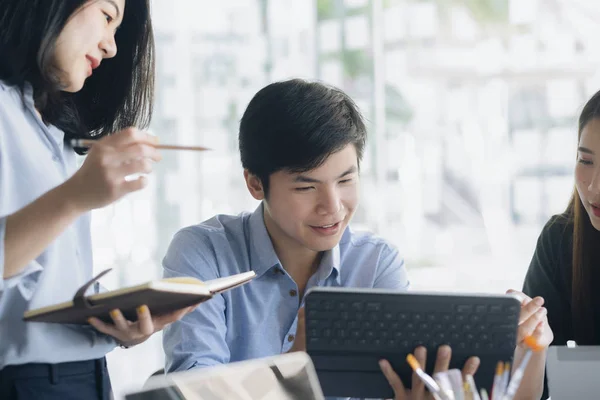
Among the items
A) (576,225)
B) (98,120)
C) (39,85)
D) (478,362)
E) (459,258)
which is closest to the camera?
(478,362)

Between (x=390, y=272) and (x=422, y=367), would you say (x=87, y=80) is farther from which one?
(x=422, y=367)

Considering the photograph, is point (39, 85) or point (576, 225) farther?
point (576, 225)

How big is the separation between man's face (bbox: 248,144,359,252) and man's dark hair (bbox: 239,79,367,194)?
22 millimetres

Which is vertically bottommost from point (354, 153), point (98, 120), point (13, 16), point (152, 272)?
point (152, 272)

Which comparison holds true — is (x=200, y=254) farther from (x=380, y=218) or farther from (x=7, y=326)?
(x=380, y=218)

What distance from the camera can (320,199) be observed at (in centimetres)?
163

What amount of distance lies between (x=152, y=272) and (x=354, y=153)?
2.55 meters

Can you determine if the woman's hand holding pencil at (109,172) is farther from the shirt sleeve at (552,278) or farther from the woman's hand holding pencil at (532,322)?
the shirt sleeve at (552,278)

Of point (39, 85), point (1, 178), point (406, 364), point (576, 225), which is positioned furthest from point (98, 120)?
point (576, 225)

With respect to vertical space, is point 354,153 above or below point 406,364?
above

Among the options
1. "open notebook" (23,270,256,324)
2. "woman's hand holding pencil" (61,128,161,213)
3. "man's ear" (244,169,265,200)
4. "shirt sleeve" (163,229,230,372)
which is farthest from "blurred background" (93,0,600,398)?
"woman's hand holding pencil" (61,128,161,213)

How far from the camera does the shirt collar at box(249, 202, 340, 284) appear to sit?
1.72 metres

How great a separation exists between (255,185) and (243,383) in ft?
3.25

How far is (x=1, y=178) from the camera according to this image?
1.20 meters
